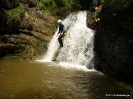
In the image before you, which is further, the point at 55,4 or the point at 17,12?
the point at 55,4

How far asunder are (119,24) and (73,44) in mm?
5403

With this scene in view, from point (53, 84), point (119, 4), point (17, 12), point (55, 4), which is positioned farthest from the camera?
point (55, 4)

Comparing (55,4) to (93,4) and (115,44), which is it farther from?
(115,44)

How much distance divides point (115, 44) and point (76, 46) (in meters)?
4.62

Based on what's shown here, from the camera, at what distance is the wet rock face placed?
1081cm

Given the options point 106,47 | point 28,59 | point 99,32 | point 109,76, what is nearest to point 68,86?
point 109,76

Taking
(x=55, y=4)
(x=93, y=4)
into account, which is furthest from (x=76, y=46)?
(x=93, y=4)

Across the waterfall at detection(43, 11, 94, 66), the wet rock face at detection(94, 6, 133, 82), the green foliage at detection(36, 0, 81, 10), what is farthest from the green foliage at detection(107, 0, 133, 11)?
the green foliage at detection(36, 0, 81, 10)

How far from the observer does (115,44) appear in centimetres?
1173

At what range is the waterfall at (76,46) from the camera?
14.8 meters

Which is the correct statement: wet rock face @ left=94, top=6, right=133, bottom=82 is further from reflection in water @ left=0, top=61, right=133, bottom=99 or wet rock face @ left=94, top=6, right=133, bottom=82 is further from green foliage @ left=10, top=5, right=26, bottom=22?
green foliage @ left=10, top=5, right=26, bottom=22

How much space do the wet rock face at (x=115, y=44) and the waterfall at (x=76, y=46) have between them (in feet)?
4.63

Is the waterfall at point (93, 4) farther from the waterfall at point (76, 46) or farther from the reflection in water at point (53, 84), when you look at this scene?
the reflection in water at point (53, 84)

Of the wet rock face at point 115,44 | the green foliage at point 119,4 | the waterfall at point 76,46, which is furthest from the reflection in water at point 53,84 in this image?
the green foliage at point 119,4
